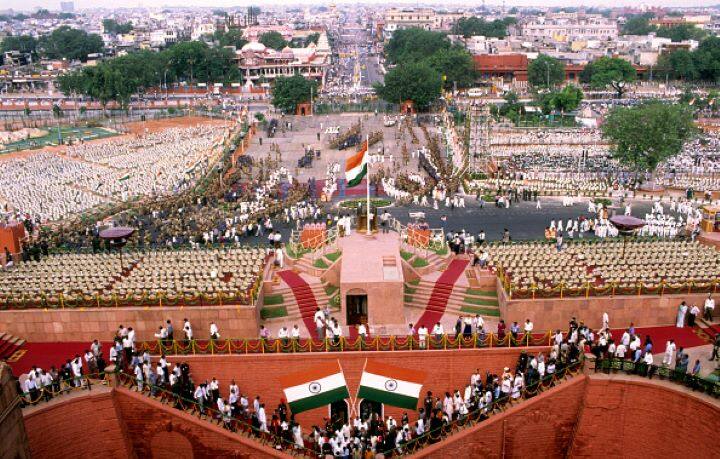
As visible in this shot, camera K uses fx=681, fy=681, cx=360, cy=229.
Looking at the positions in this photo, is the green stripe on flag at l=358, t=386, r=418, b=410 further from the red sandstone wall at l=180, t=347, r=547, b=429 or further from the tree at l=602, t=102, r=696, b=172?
the tree at l=602, t=102, r=696, b=172

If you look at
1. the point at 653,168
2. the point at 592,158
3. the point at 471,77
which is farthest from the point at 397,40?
the point at 653,168

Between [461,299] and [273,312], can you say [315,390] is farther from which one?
[461,299]

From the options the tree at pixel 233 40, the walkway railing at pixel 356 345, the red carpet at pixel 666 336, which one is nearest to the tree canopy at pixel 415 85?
the red carpet at pixel 666 336

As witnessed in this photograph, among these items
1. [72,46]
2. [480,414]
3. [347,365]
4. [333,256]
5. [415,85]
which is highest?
[72,46]

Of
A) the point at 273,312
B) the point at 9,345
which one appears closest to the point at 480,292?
the point at 273,312

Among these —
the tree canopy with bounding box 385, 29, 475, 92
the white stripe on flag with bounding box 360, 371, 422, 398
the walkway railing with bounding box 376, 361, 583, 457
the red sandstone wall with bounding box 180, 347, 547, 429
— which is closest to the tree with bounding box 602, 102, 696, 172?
the red sandstone wall with bounding box 180, 347, 547, 429

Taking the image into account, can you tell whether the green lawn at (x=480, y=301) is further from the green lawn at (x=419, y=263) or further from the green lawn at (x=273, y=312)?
the green lawn at (x=273, y=312)
